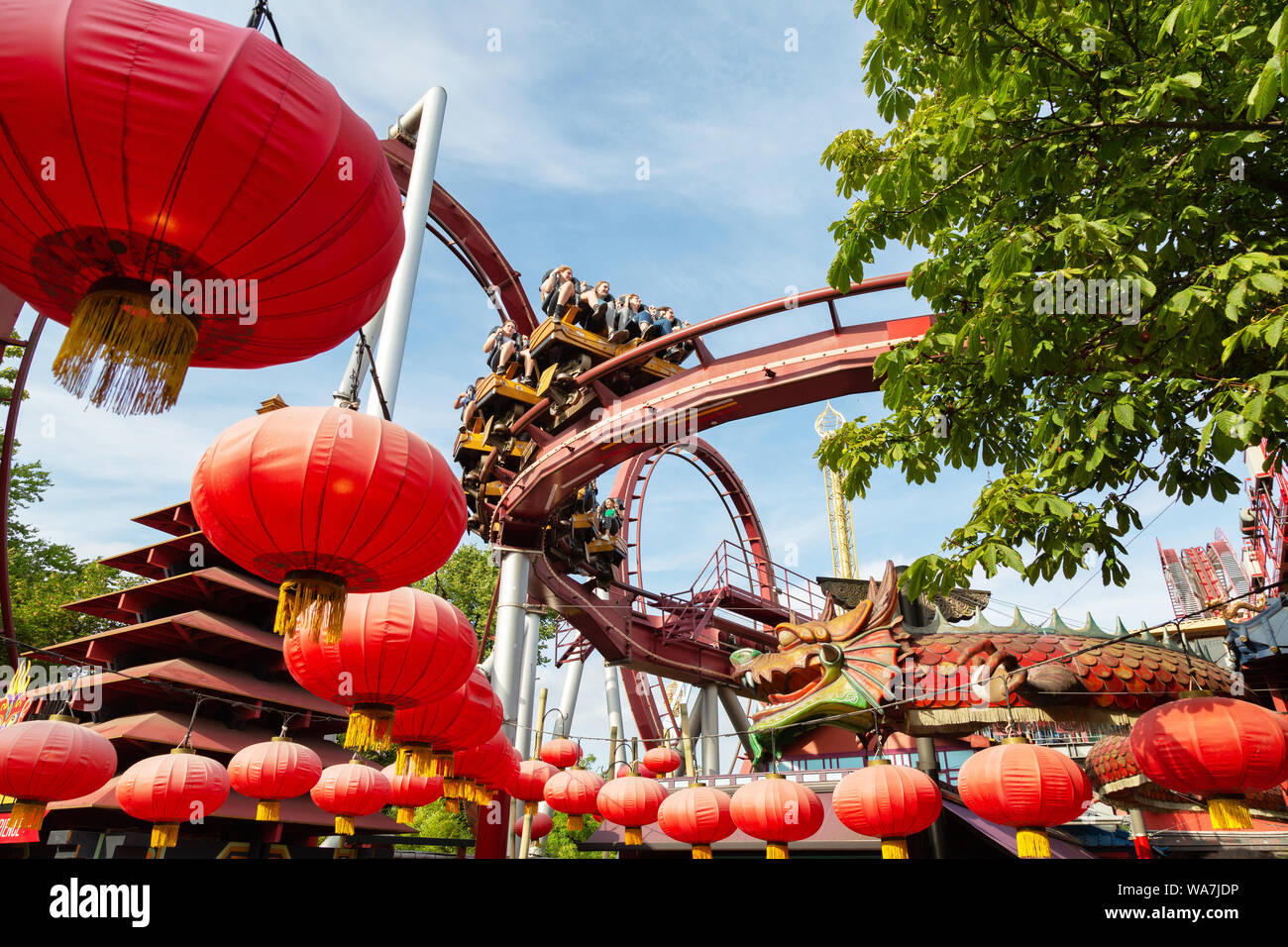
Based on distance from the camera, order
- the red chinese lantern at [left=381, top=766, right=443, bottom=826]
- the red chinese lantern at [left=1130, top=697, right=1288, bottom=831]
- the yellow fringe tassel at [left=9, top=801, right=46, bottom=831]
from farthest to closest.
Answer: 1. the red chinese lantern at [left=381, top=766, right=443, bottom=826]
2. the yellow fringe tassel at [left=9, top=801, right=46, bottom=831]
3. the red chinese lantern at [left=1130, top=697, right=1288, bottom=831]

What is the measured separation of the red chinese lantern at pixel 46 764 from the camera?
575 centimetres

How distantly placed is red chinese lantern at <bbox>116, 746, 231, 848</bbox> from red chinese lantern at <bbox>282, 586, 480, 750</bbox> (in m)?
3.02

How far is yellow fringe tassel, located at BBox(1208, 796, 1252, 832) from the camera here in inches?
197

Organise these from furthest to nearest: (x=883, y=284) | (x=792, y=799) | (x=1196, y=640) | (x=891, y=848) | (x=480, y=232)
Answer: (x=1196, y=640) < (x=480, y=232) < (x=883, y=284) < (x=792, y=799) < (x=891, y=848)

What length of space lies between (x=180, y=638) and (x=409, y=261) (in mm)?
7284

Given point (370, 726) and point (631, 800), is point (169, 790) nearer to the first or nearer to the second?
point (370, 726)

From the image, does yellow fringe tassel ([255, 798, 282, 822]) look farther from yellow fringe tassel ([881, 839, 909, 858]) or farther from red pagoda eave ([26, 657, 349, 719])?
yellow fringe tassel ([881, 839, 909, 858])

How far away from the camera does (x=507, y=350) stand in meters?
13.4

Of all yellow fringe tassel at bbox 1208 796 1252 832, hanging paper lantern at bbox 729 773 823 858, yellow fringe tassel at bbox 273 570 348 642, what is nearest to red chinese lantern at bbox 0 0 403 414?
yellow fringe tassel at bbox 273 570 348 642

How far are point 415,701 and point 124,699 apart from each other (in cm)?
772

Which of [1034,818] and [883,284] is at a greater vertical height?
[883,284]

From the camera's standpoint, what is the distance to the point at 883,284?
962 centimetres
